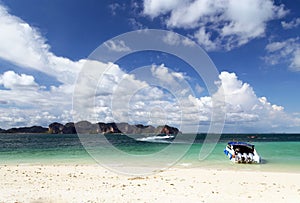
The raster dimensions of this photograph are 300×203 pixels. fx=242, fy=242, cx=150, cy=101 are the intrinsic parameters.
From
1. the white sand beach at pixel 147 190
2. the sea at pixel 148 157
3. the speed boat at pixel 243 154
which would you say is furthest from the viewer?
the speed boat at pixel 243 154

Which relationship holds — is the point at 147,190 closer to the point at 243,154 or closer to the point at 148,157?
the point at 243,154

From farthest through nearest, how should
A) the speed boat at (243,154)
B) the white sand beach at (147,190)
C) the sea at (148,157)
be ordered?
the speed boat at (243,154)
the sea at (148,157)
the white sand beach at (147,190)

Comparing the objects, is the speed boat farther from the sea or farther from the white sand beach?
the white sand beach

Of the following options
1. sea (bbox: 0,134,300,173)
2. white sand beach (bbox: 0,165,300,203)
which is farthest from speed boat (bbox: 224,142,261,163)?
white sand beach (bbox: 0,165,300,203)

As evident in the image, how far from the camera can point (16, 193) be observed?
36.4 ft

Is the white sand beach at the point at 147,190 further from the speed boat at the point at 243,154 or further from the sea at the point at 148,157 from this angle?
the speed boat at the point at 243,154

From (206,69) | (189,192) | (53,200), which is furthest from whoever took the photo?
(206,69)

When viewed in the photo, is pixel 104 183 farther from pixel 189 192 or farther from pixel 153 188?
pixel 189 192

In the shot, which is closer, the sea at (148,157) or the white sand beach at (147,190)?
the white sand beach at (147,190)

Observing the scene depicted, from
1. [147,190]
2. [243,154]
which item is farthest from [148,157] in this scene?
[147,190]

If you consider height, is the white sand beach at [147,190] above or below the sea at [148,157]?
below

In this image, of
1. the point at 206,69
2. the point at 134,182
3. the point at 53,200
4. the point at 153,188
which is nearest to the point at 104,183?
the point at 134,182

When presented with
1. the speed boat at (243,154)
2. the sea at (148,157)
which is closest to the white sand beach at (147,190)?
the sea at (148,157)

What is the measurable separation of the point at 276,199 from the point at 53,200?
9.74m
